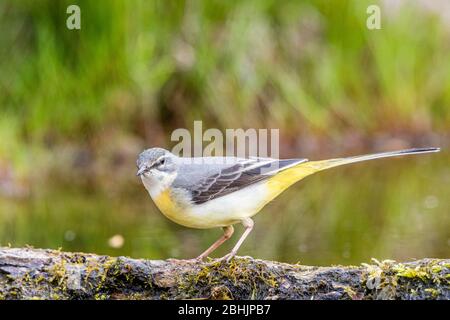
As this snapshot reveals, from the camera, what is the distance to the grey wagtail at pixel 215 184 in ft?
25.9

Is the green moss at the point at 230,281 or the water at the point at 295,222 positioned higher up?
the green moss at the point at 230,281

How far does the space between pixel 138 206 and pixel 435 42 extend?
7972 millimetres

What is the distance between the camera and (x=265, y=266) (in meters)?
7.63

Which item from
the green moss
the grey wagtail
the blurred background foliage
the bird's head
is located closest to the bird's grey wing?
the grey wagtail

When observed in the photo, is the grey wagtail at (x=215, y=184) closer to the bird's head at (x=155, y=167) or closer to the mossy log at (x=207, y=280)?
the bird's head at (x=155, y=167)

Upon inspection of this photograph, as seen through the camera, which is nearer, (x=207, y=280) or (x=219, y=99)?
(x=207, y=280)

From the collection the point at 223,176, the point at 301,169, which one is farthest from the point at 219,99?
the point at 223,176

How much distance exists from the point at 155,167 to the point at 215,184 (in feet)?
1.88

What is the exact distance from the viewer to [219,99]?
17141mm

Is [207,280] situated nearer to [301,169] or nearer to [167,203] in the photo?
[167,203]

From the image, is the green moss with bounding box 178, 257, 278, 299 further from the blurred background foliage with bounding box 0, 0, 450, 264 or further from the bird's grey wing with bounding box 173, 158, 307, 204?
the blurred background foliage with bounding box 0, 0, 450, 264

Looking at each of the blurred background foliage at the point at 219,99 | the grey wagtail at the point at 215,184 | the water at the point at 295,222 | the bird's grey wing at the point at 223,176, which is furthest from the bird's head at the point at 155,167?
the blurred background foliage at the point at 219,99

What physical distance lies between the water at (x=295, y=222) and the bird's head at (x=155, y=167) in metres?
3.13
